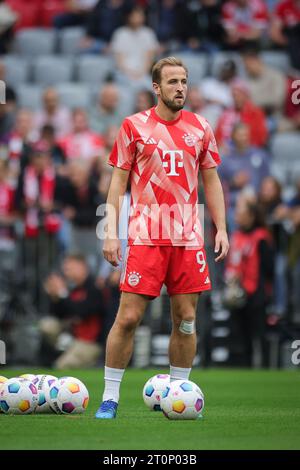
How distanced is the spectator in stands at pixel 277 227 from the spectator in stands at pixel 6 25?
7038 mm

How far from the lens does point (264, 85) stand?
20125 millimetres

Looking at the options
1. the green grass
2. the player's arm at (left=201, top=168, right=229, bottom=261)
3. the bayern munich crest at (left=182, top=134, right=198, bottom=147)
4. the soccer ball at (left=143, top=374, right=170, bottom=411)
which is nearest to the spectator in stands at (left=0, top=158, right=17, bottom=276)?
the green grass

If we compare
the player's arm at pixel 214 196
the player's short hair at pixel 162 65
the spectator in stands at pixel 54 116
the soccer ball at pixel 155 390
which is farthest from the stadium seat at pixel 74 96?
the player's short hair at pixel 162 65

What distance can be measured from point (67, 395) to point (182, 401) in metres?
0.92

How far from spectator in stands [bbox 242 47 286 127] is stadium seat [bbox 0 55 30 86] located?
13.9ft

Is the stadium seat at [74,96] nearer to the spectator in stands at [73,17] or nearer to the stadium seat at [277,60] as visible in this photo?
the spectator in stands at [73,17]

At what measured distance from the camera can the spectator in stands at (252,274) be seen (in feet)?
54.3

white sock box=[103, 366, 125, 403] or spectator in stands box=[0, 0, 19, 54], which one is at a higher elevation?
spectator in stands box=[0, 0, 19, 54]

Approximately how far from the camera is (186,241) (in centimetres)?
931

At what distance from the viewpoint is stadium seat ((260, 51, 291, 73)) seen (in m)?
21.3

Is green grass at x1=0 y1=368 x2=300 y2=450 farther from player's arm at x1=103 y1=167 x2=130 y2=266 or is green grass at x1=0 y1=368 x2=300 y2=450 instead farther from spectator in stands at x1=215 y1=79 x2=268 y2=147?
spectator in stands at x1=215 y1=79 x2=268 y2=147

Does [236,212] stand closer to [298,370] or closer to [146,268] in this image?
[298,370]
